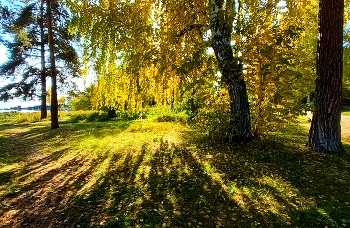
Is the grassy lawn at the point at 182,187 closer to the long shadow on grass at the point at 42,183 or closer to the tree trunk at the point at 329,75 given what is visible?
the long shadow on grass at the point at 42,183

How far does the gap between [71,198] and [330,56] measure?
551 centimetres

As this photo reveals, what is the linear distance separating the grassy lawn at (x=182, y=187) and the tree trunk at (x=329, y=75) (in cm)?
45

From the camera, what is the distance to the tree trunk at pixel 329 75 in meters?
5.60

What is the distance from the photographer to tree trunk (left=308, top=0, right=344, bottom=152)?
Result: 5.60 metres

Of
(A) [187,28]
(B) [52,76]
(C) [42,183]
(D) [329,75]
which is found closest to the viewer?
(C) [42,183]

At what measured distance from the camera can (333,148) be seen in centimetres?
579

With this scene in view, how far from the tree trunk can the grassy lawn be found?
0.45 m

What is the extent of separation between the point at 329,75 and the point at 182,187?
3.82m

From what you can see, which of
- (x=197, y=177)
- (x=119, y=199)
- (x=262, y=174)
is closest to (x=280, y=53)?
(x=262, y=174)

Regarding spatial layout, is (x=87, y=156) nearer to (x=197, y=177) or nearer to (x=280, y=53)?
(x=197, y=177)

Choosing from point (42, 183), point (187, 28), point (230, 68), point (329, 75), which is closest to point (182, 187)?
point (42, 183)

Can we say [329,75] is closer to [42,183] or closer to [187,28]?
[187,28]

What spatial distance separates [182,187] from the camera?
437 cm

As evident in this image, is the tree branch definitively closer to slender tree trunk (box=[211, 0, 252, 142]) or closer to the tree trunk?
slender tree trunk (box=[211, 0, 252, 142])
